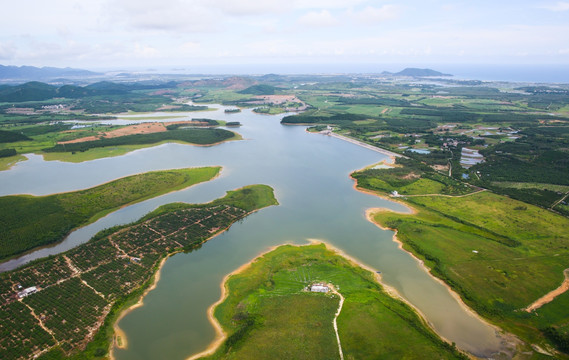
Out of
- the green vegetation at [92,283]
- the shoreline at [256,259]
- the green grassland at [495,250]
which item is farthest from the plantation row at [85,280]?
the green grassland at [495,250]

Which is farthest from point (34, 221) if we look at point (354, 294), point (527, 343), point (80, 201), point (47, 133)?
point (47, 133)

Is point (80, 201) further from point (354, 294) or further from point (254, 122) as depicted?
point (254, 122)

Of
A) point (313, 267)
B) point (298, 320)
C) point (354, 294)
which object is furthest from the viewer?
point (313, 267)

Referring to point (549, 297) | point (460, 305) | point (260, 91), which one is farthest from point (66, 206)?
point (260, 91)

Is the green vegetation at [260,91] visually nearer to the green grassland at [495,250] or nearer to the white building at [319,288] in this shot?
the green grassland at [495,250]

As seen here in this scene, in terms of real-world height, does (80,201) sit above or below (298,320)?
above

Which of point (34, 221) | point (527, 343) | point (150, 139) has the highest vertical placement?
point (150, 139)
